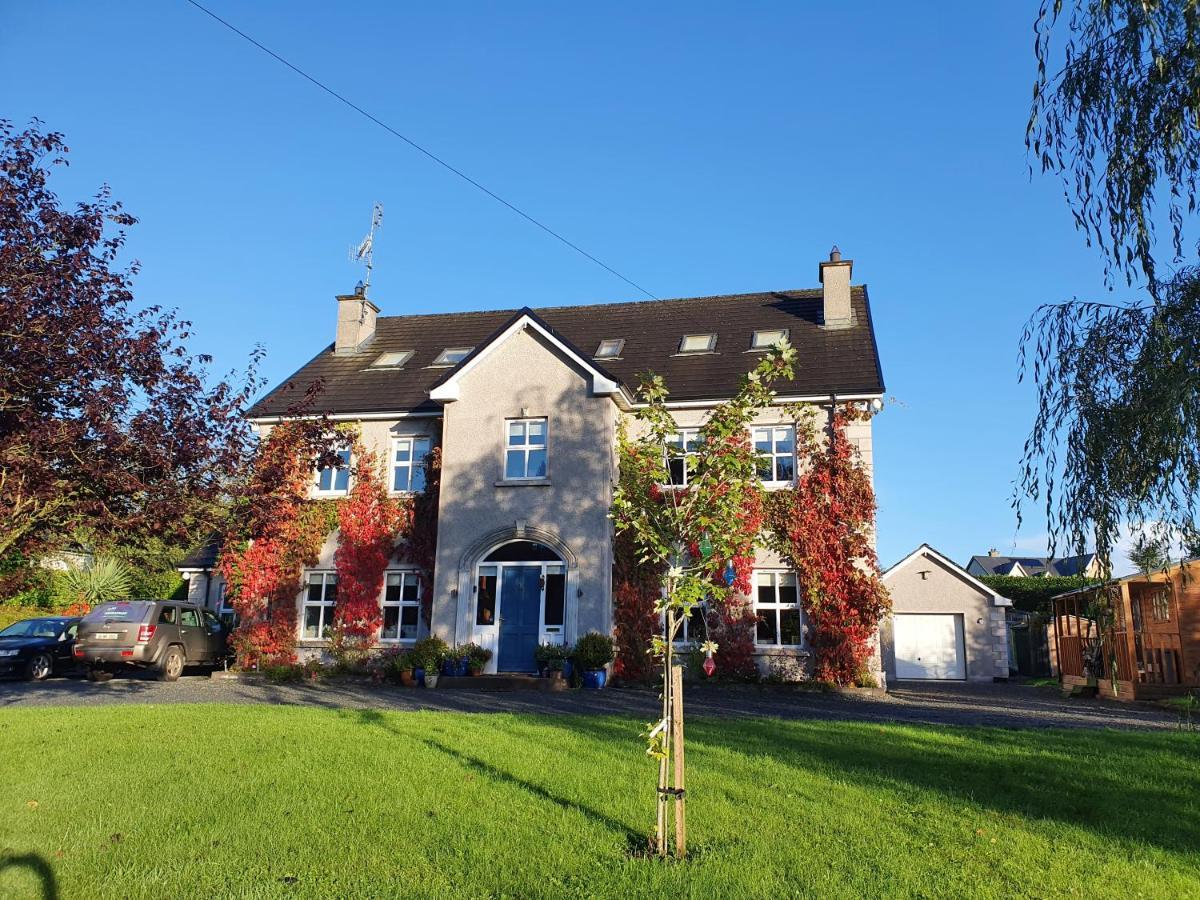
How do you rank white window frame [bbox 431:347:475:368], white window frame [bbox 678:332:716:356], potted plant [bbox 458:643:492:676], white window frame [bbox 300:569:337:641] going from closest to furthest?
potted plant [bbox 458:643:492:676]
white window frame [bbox 300:569:337:641]
white window frame [bbox 678:332:716:356]
white window frame [bbox 431:347:475:368]

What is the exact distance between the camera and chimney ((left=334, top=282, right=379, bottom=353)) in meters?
25.5

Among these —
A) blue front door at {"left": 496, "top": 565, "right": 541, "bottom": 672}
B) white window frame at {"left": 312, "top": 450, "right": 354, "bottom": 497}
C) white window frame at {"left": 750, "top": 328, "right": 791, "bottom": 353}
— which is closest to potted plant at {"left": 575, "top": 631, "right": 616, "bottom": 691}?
blue front door at {"left": 496, "top": 565, "right": 541, "bottom": 672}

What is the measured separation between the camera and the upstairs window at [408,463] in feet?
70.2

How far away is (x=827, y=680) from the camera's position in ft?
60.1

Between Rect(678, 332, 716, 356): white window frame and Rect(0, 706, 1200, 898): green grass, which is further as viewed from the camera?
Rect(678, 332, 716, 356): white window frame

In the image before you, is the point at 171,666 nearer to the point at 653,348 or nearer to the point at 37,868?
the point at 653,348

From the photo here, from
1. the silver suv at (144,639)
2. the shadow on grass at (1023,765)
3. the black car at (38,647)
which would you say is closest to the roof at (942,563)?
the shadow on grass at (1023,765)

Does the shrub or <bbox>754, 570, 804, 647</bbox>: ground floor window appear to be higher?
<bbox>754, 570, 804, 647</bbox>: ground floor window

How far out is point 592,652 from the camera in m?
17.7

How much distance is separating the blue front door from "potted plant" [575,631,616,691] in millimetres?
1455

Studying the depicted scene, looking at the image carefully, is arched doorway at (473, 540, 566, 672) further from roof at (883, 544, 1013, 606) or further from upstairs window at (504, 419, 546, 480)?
roof at (883, 544, 1013, 606)

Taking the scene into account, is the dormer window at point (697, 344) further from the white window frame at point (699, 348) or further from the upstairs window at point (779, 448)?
the upstairs window at point (779, 448)

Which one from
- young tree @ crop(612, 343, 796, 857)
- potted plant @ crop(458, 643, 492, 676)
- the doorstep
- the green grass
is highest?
young tree @ crop(612, 343, 796, 857)

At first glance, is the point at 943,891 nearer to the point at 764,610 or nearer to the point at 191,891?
the point at 191,891
